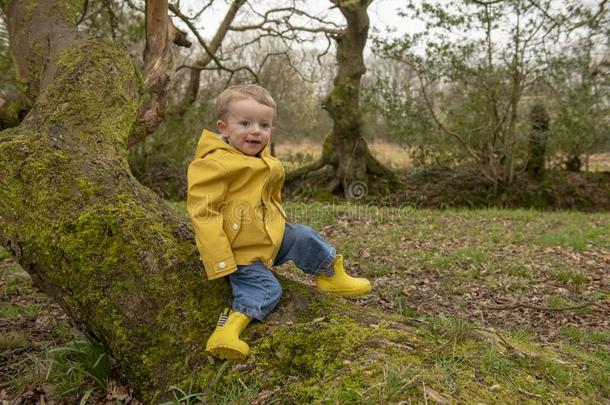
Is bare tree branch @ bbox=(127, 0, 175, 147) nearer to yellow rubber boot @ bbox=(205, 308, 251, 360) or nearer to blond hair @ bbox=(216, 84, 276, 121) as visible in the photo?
blond hair @ bbox=(216, 84, 276, 121)

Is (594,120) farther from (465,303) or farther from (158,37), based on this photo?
(158,37)

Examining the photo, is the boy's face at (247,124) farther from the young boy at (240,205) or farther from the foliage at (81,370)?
the foliage at (81,370)

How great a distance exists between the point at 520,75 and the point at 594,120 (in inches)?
124

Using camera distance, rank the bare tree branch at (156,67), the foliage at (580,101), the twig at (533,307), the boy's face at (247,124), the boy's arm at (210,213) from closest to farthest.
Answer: the boy's arm at (210,213) → the boy's face at (247,124) → the twig at (533,307) → the bare tree branch at (156,67) → the foliage at (580,101)

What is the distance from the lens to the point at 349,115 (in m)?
14.1

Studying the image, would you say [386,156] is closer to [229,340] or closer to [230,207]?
[230,207]

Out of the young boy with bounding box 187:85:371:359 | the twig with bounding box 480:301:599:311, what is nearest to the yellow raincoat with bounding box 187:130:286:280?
the young boy with bounding box 187:85:371:359

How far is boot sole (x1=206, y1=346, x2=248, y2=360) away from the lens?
2.38m

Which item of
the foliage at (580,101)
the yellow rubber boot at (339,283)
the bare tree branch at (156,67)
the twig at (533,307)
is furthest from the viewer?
the foliage at (580,101)

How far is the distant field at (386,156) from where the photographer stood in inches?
637

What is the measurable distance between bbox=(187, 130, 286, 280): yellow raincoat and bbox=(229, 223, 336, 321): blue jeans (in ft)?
0.31

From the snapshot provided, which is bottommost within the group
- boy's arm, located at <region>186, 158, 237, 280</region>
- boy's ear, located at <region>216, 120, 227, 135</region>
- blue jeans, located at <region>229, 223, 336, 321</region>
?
blue jeans, located at <region>229, 223, 336, 321</region>

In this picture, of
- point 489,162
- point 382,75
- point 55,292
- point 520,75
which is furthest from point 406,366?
point 382,75

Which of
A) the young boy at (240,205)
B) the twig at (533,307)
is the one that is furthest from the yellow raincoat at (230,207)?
the twig at (533,307)
